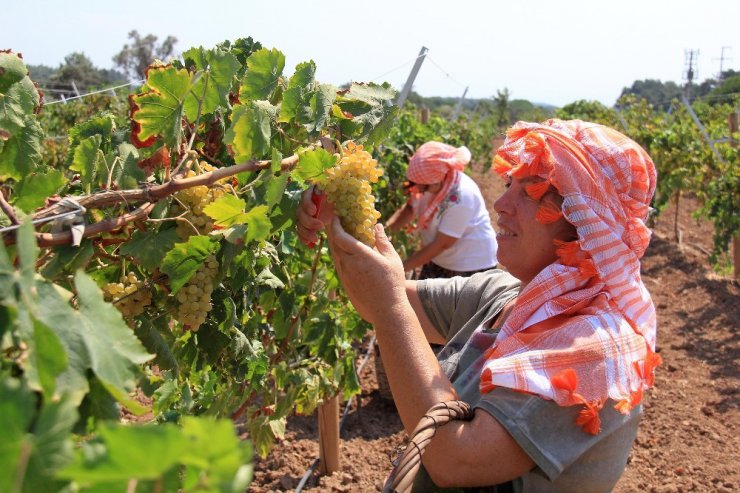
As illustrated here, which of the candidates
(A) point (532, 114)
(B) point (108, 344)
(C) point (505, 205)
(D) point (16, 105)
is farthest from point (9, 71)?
(A) point (532, 114)

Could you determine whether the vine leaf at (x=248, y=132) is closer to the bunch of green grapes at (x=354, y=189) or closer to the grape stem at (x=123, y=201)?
the grape stem at (x=123, y=201)

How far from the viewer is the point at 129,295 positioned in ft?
4.51

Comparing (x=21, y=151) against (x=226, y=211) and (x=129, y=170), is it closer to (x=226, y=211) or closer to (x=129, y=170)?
(x=129, y=170)

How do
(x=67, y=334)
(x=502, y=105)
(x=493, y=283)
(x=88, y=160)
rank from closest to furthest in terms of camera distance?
(x=67, y=334)
(x=88, y=160)
(x=493, y=283)
(x=502, y=105)

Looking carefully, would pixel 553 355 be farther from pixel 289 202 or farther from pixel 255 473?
pixel 255 473

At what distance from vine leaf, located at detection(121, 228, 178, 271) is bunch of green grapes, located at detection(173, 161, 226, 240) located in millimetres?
57

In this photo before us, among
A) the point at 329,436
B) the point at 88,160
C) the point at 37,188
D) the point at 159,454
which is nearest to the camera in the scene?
the point at 159,454

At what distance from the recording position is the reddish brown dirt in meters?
3.95

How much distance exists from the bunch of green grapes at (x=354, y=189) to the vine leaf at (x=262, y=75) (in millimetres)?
248

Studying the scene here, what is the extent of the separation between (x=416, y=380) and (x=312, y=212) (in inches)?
18.8

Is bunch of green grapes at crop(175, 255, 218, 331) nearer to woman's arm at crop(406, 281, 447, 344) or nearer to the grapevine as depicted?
the grapevine

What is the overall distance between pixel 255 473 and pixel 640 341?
2.65m

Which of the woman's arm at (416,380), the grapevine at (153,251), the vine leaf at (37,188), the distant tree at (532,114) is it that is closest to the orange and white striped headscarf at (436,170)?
the grapevine at (153,251)

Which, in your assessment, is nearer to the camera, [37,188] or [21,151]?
[37,188]
